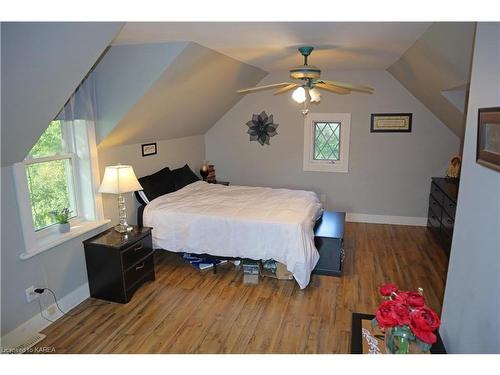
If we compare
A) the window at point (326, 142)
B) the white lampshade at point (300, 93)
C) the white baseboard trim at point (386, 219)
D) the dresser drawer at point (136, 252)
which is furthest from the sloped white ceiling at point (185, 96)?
the white baseboard trim at point (386, 219)

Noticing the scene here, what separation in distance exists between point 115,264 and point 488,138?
293 cm

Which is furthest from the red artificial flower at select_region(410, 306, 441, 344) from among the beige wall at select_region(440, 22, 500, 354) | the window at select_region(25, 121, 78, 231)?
the window at select_region(25, 121, 78, 231)

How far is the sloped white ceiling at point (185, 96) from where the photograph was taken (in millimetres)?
3342

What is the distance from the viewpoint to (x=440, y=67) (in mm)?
3111

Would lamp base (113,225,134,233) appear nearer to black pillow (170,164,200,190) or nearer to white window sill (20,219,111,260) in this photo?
white window sill (20,219,111,260)

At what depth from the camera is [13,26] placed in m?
1.51

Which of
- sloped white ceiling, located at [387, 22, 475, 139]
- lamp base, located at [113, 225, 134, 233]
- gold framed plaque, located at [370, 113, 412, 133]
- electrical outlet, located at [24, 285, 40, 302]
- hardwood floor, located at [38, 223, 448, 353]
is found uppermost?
sloped white ceiling, located at [387, 22, 475, 139]

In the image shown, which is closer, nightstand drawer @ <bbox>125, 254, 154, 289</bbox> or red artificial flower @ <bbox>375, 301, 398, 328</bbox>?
red artificial flower @ <bbox>375, 301, 398, 328</bbox>

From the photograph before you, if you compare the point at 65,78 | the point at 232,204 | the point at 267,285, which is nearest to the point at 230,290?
the point at 267,285

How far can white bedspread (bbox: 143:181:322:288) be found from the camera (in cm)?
330

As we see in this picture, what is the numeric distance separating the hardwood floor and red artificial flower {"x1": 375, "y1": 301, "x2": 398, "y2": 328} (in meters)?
1.30

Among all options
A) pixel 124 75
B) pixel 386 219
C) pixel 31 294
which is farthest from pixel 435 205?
pixel 31 294

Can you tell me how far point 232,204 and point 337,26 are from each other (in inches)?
89.1
